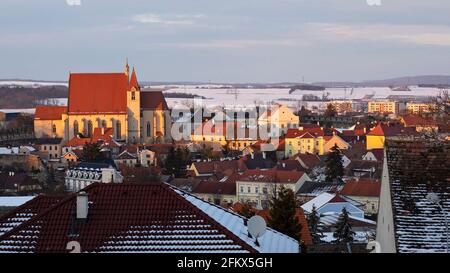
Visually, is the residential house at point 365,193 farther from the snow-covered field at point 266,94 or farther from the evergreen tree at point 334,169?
the snow-covered field at point 266,94

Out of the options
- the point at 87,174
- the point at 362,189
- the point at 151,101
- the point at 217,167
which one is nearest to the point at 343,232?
the point at 362,189

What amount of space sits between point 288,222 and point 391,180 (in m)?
6.61

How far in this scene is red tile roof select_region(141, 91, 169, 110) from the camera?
61.8 m

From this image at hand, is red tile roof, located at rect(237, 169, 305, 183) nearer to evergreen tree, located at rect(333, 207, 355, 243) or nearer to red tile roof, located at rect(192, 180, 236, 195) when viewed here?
red tile roof, located at rect(192, 180, 236, 195)

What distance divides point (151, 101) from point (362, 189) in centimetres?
3424

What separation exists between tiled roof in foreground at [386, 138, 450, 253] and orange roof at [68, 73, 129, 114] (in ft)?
Answer: 178

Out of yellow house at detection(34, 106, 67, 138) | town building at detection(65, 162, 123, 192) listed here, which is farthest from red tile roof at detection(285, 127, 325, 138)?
yellow house at detection(34, 106, 67, 138)

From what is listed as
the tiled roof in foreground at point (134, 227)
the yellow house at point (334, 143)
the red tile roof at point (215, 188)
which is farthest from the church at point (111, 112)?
the tiled roof in foreground at point (134, 227)

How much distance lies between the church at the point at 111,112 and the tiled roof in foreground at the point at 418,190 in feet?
175

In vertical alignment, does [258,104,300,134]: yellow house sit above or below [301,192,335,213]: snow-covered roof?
above

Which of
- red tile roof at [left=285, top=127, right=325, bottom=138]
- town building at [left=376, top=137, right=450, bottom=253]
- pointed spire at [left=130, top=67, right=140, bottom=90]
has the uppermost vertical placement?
pointed spire at [left=130, top=67, right=140, bottom=90]

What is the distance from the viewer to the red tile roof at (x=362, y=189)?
1156 inches

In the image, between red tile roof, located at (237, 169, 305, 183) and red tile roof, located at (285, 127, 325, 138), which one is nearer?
red tile roof, located at (237, 169, 305, 183)
